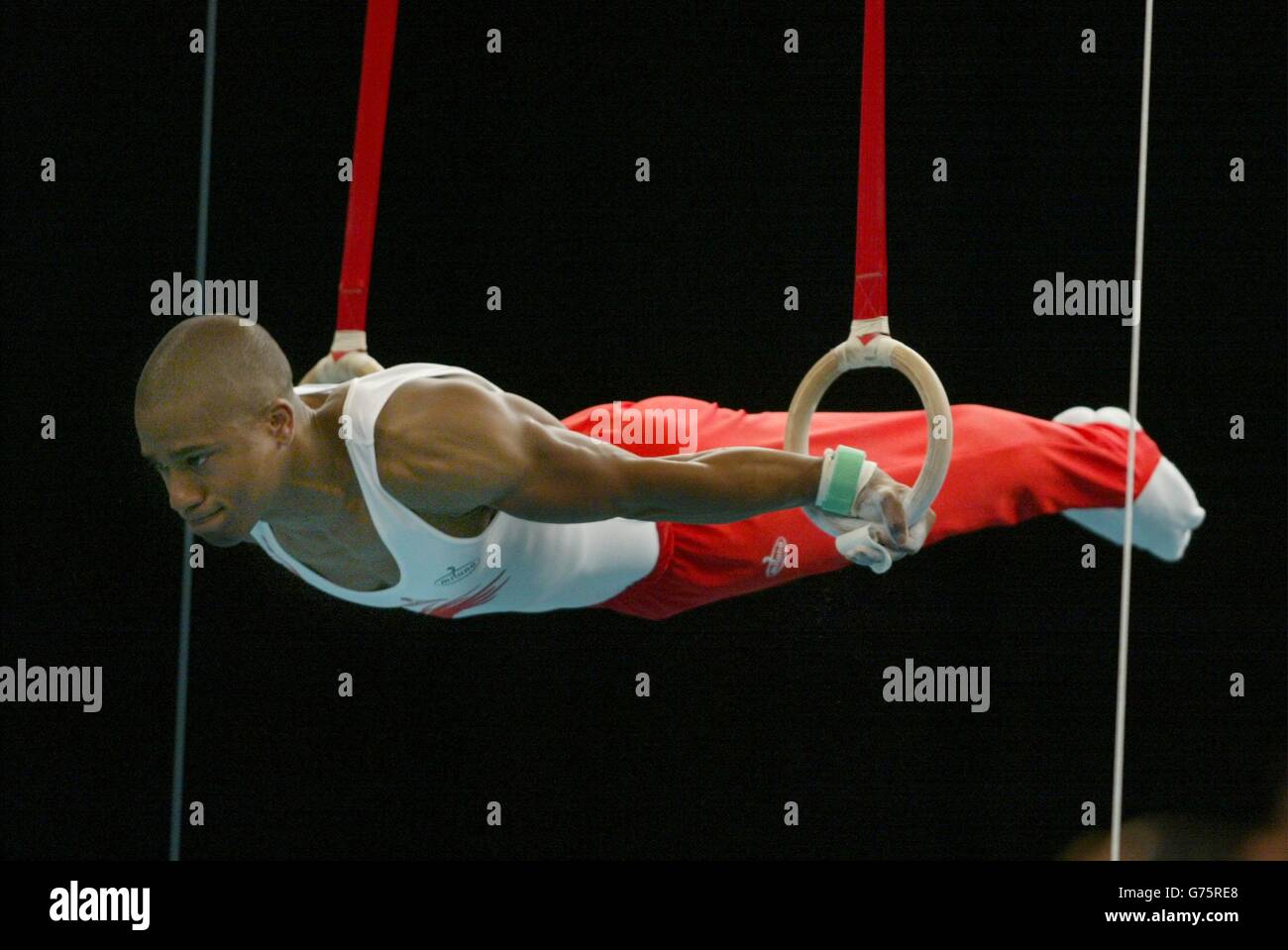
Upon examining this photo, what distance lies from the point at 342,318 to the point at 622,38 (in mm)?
898

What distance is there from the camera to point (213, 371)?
2.22 m

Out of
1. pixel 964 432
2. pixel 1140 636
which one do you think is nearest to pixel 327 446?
pixel 964 432

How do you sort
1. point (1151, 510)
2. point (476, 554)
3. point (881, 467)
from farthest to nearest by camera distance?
point (1151, 510), point (881, 467), point (476, 554)

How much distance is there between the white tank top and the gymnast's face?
0.12 m

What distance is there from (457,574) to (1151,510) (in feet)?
4.58

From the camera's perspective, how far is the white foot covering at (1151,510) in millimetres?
3053

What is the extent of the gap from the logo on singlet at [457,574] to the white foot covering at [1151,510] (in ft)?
3.97

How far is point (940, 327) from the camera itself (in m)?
3.30

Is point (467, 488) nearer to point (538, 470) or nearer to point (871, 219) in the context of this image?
point (538, 470)

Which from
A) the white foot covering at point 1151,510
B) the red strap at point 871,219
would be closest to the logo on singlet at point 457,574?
the red strap at point 871,219

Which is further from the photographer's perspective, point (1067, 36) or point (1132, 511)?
point (1067, 36)

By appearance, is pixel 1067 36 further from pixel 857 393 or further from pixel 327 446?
pixel 327 446

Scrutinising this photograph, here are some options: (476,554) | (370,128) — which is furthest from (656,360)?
(476,554)

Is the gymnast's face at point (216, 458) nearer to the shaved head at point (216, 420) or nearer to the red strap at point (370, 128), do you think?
the shaved head at point (216, 420)
